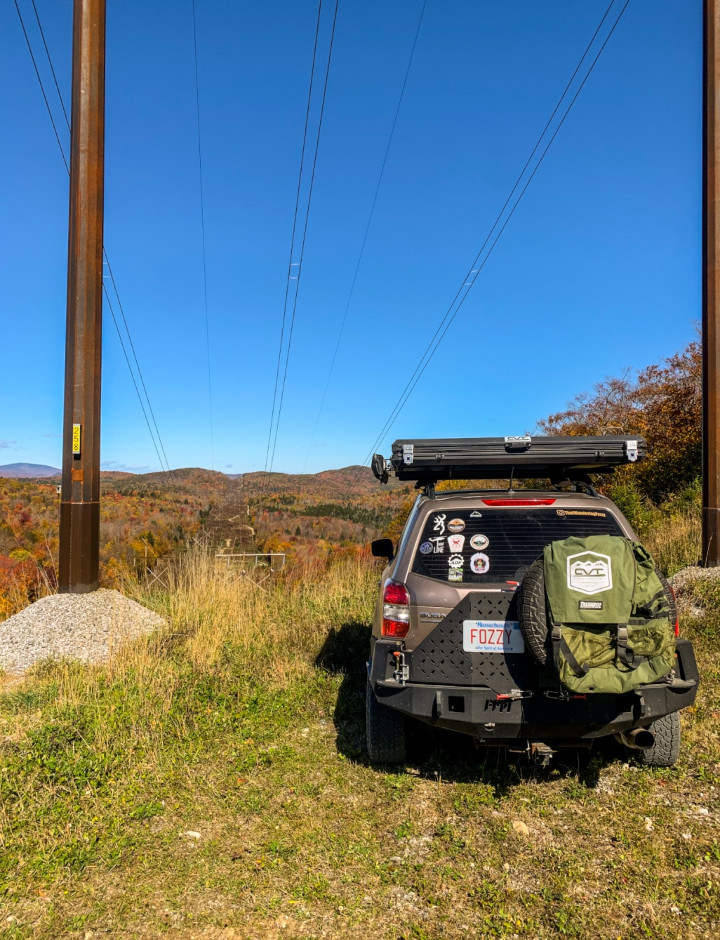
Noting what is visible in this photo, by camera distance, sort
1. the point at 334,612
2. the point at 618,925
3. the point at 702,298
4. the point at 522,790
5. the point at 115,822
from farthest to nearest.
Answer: the point at 702,298, the point at 334,612, the point at 522,790, the point at 115,822, the point at 618,925

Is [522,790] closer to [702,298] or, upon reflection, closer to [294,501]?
[702,298]

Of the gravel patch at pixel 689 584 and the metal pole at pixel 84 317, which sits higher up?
the metal pole at pixel 84 317

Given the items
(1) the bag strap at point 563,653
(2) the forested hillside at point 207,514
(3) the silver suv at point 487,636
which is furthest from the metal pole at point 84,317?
(1) the bag strap at point 563,653

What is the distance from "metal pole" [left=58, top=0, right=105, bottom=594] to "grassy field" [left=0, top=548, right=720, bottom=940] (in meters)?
2.28

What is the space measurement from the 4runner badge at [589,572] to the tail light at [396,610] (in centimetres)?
105

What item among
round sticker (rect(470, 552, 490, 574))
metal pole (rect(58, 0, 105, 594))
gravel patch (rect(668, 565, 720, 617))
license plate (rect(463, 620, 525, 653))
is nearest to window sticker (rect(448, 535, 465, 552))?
round sticker (rect(470, 552, 490, 574))

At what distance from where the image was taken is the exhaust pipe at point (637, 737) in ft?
11.5

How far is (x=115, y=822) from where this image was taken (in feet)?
11.2

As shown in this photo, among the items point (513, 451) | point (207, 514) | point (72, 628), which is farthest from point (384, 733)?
point (207, 514)

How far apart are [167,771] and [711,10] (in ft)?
37.5

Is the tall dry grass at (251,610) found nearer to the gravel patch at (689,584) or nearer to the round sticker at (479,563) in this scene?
the round sticker at (479,563)

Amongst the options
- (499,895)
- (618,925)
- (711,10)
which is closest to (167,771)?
(499,895)

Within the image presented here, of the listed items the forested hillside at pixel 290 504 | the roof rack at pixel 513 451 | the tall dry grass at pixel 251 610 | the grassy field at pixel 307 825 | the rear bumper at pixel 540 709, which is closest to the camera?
the grassy field at pixel 307 825

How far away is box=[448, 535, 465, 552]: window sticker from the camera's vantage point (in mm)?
3887
